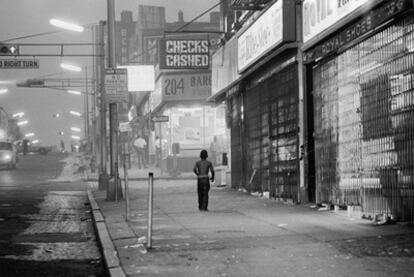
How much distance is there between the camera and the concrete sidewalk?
26.1 feet

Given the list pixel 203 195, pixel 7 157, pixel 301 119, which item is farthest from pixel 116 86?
pixel 7 157

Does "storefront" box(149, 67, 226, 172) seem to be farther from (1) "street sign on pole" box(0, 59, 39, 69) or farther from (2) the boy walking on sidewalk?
(2) the boy walking on sidewalk

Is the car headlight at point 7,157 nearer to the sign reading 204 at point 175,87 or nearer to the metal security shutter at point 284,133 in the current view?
the sign reading 204 at point 175,87

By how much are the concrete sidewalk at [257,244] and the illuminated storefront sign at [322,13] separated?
3.95 metres

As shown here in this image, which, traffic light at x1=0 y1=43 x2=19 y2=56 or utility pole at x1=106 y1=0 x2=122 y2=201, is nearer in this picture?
utility pole at x1=106 y1=0 x2=122 y2=201

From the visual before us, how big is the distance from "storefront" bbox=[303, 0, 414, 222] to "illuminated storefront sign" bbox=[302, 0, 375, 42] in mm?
19

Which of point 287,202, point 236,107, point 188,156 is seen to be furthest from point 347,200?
point 188,156

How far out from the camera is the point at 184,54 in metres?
27.2

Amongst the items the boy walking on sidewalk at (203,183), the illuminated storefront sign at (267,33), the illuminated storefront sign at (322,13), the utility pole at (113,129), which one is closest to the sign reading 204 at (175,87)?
the illuminated storefront sign at (267,33)

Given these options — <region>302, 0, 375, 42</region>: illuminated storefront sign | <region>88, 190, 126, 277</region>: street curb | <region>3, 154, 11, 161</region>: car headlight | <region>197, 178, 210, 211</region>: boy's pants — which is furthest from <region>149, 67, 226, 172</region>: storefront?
<region>88, 190, 126, 277</region>: street curb

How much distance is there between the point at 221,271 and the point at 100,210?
9.90 metres

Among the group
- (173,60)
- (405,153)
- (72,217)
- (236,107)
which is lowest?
(72,217)

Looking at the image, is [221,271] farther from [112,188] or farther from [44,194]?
[44,194]

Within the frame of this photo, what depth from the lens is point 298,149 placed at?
16.6 m
